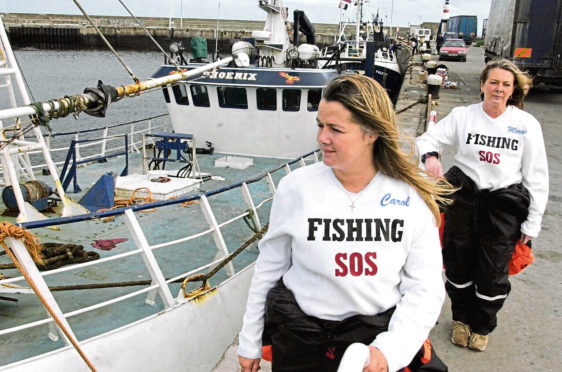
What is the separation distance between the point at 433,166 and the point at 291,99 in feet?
28.7

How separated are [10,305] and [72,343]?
213cm

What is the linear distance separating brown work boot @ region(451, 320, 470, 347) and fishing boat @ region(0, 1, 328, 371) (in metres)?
2.16

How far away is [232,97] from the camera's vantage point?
11992 millimetres

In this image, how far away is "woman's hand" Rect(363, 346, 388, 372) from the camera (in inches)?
66.2

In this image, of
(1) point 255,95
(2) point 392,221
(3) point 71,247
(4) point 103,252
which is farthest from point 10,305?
(1) point 255,95

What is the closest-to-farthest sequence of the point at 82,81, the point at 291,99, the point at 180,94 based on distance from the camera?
the point at 291,99
the point at 180,94
the point at 82,81

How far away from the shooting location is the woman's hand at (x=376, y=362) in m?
1.68

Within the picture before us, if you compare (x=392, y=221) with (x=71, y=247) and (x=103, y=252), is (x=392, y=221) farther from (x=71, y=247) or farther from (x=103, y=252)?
(x=103, y=252)

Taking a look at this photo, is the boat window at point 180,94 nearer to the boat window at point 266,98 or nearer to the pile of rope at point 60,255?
the boat window at point 266,98

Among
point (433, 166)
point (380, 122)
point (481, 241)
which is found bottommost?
point (481, 241)

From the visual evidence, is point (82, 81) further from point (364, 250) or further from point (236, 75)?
point (364, 250)

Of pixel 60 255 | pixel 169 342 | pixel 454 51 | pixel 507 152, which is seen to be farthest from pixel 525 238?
pixel 454 51

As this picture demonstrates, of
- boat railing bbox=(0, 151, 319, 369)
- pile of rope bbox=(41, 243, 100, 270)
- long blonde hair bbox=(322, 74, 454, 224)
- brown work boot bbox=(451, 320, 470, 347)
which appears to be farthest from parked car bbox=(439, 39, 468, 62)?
long blonde hair bbox=(322, 74, 454, 224)

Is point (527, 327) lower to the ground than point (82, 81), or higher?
higher
